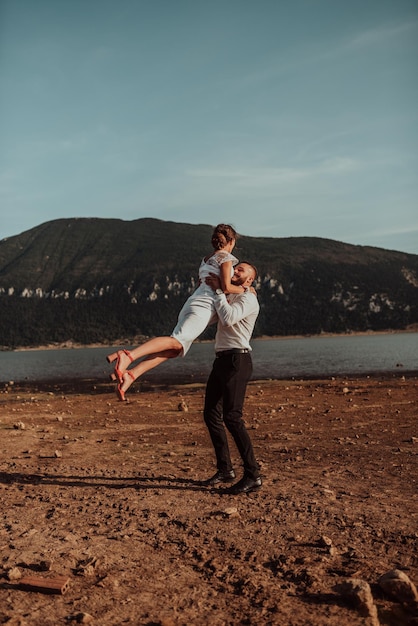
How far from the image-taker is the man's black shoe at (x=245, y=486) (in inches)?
251

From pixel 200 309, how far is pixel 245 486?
2.09 m

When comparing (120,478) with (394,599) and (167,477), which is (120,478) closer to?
(167,477)

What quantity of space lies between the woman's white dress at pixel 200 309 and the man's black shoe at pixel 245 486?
1635mm


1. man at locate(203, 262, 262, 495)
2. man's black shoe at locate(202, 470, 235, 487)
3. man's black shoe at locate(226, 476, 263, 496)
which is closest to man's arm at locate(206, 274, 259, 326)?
man at locate(203, 262, 262, 495)

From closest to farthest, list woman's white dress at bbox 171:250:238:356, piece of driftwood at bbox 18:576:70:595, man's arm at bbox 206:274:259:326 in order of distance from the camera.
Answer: piece of driftwood at bbox 18:576:70:595
woman's white dress at bbox 171:250:238:356
man's arm at bbox 206:274:259:326

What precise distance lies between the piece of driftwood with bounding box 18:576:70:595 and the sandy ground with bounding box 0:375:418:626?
0.13 feet

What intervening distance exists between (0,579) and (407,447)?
271 inches

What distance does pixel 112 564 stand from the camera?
4.35 metres

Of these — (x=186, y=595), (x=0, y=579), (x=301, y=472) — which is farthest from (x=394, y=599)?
(x=301, y=472)

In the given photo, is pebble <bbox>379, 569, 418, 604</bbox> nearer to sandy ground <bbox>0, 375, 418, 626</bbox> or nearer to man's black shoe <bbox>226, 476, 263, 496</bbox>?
sandy ground <bbox>0, 375, 418, 626</bbox>

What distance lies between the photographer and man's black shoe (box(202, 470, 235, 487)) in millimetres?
6867

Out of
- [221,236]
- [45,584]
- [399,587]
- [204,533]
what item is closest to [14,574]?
[45,584]

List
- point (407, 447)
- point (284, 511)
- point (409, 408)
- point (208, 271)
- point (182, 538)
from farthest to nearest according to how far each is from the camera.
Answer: point (409, 408) < point (407, 447) < point (208, 271) < point (284, 511) < point (182, 538)

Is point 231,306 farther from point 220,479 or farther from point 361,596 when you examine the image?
point 361,596
